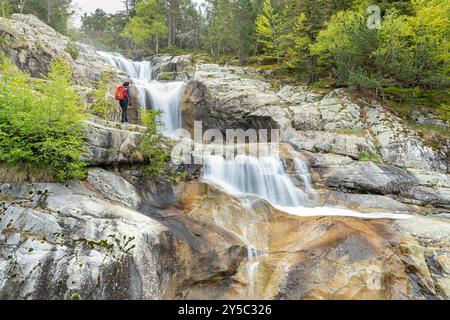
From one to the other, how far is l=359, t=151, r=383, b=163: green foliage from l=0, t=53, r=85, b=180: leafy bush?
11984 mm

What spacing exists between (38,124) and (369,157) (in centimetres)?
1320

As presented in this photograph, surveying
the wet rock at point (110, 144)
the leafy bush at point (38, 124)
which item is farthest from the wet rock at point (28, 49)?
the leafy bush at point (38, 124)

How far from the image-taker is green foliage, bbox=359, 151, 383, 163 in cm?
1279

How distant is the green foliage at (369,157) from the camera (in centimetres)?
1279

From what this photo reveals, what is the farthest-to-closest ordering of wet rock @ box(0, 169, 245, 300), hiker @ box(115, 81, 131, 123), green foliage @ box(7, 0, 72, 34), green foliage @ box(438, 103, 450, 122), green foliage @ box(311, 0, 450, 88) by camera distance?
1. green foliage @ box(7, 0, 72, 34)
2. green foliage @ box(311, 0, 450, 88)
3. green foliage @ box(438, 103, 450, 122)
4. hiker @ box(115, 81, 131, 123)
5. wet rock @ box(0, 169, 245, 300)

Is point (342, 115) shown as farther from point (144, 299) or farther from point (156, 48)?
point (156, 48)

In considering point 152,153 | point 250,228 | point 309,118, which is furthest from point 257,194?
point 309,118

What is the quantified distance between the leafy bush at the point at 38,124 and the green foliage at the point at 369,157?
39.3 ft

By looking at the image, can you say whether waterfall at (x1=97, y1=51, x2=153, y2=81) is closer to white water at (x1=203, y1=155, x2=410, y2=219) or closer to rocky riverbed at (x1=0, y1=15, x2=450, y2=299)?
rocky riverbed at (x1=0, y1=15, x2=450, y2=299)

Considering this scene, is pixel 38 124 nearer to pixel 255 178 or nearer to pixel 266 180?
pixel 255 178

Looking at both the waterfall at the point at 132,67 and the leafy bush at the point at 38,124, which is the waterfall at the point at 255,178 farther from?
the waterfall at the point at 132,67

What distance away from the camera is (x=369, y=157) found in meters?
12.9

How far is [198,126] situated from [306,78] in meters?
9.06

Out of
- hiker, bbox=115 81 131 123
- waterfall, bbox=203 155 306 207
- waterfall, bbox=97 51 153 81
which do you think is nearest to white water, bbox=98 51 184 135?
hiker, bbox=115 81 131 123
